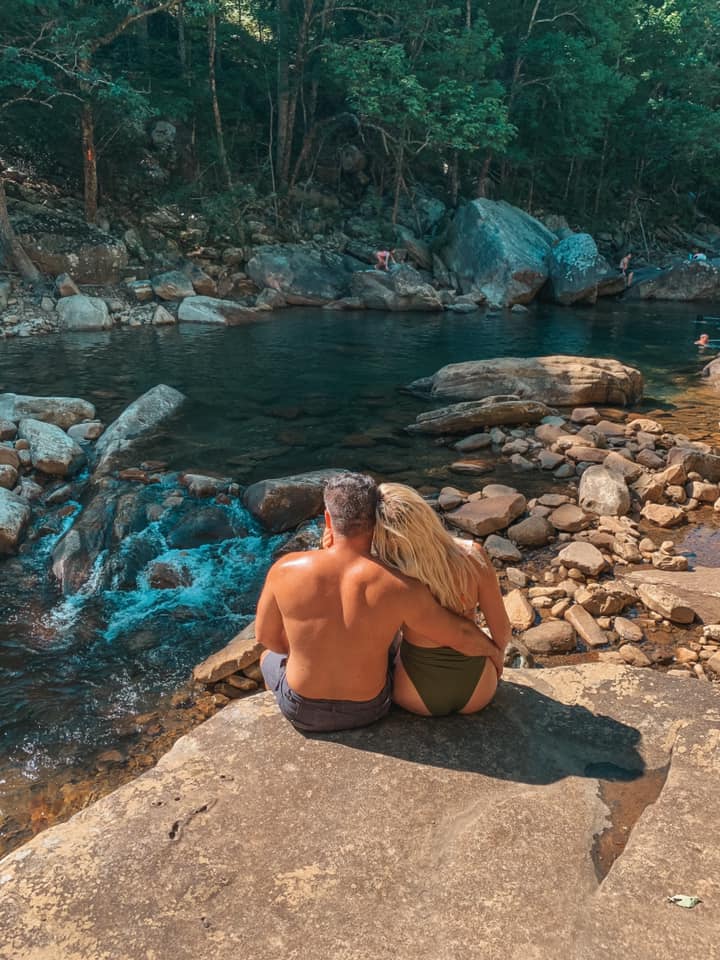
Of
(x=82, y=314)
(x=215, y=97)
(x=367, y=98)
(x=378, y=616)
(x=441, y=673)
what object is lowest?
(x=441, y=673)

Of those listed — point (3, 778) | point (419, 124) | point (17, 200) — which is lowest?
point (3, 778)

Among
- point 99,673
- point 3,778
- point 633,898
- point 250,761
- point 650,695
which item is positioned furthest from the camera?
point 99,673

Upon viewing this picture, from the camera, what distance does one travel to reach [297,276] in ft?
64.1

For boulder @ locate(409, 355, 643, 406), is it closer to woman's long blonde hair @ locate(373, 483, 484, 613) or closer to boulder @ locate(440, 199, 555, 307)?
woman's long blonde hair @ locate(373, 483, 484, 613)

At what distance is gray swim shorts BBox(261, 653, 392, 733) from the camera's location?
9.04ft

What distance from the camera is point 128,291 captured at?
57.0 ft

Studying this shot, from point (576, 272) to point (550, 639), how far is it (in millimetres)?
19253

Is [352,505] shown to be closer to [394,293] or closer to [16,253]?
[16,253]

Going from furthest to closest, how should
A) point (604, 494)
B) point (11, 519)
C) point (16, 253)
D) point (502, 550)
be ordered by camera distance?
point (16, 253) < point (604, 494) < point (11, 519) < point (502, 550)

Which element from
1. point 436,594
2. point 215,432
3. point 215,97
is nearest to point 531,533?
point 436,594

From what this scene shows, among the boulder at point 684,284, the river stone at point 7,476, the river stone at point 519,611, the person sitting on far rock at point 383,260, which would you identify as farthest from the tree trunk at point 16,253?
the boulder at point 684,284

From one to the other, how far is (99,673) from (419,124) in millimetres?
21855

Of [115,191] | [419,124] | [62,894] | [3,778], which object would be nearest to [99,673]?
[3,778]

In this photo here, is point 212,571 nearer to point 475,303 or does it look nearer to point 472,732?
point 472,732
